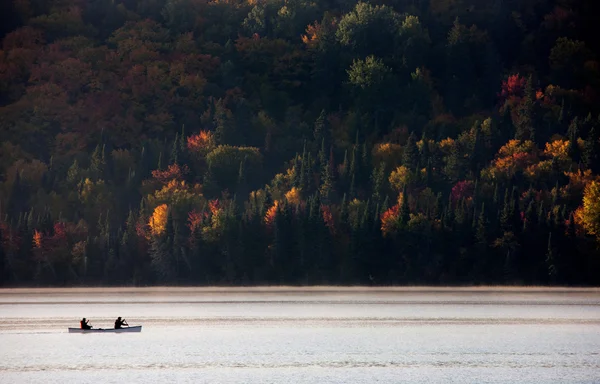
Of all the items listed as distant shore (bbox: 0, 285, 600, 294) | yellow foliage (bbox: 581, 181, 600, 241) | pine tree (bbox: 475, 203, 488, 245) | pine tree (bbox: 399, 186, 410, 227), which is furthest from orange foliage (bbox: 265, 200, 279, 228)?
yellow foliage (bbox: 581, 181, 600, 241)

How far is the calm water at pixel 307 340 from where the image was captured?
305 ft

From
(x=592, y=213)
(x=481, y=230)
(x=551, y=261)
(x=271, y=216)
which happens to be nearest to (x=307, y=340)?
(x=481, y=230)

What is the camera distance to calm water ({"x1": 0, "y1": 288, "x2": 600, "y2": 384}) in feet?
305

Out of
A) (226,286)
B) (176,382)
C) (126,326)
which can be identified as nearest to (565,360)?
(176,382)

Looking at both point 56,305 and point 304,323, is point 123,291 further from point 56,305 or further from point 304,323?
point 304,323

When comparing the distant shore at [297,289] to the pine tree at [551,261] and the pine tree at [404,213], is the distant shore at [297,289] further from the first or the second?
the pine tree at [404,213]

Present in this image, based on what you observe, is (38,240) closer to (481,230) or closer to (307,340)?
(481,230)

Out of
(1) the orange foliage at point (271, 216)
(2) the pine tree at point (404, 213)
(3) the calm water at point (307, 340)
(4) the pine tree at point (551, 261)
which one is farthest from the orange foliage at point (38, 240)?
(4) the pine tree at point (551, 261)

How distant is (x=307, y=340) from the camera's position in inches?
4510

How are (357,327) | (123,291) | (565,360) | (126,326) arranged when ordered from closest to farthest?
(565,360) → (126,326) → (357,327) → (123,291)

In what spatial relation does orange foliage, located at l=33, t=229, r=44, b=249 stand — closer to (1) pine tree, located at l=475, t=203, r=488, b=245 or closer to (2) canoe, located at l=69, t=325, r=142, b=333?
(1) pine tree, located at l=475, t=203, r=488, b=245

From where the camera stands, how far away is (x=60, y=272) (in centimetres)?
19312

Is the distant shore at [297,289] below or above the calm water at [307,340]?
above

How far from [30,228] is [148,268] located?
60.3 ft
